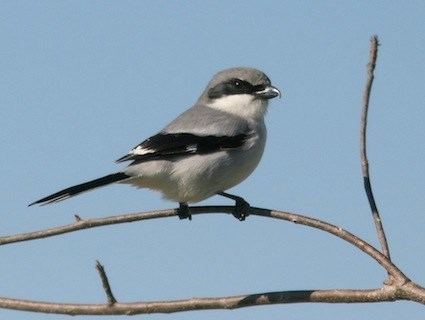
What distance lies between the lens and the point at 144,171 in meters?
5.40

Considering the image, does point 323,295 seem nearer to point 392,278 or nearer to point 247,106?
point 392,278

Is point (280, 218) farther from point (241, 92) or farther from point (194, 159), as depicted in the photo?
point (241, 92)

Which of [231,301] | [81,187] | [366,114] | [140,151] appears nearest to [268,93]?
[140,151]

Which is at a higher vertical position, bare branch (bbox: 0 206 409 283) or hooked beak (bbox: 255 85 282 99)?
hooked beak (bbox: 255 85 282 99)

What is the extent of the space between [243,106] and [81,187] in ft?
5.99

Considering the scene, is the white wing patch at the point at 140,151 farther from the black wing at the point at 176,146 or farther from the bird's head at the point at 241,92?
the bird's head at the point at 241,92

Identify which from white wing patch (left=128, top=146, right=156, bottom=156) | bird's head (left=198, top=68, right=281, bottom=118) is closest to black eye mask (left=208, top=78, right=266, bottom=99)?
bird's head (left=198, top=68, right=281, bottom=118)

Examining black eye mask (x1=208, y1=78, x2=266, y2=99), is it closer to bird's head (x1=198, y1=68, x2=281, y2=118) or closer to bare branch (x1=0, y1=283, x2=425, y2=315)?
bird's head (x1=198, y1=68, x2=281, y2=118)

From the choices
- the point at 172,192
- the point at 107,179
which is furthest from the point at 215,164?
the point at 107,179

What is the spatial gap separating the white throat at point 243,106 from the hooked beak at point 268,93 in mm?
42

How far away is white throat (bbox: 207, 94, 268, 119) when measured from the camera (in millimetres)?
6336

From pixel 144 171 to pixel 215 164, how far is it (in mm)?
481

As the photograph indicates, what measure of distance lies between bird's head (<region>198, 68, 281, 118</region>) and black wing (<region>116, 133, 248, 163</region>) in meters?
0.71

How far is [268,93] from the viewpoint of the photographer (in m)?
6.42
